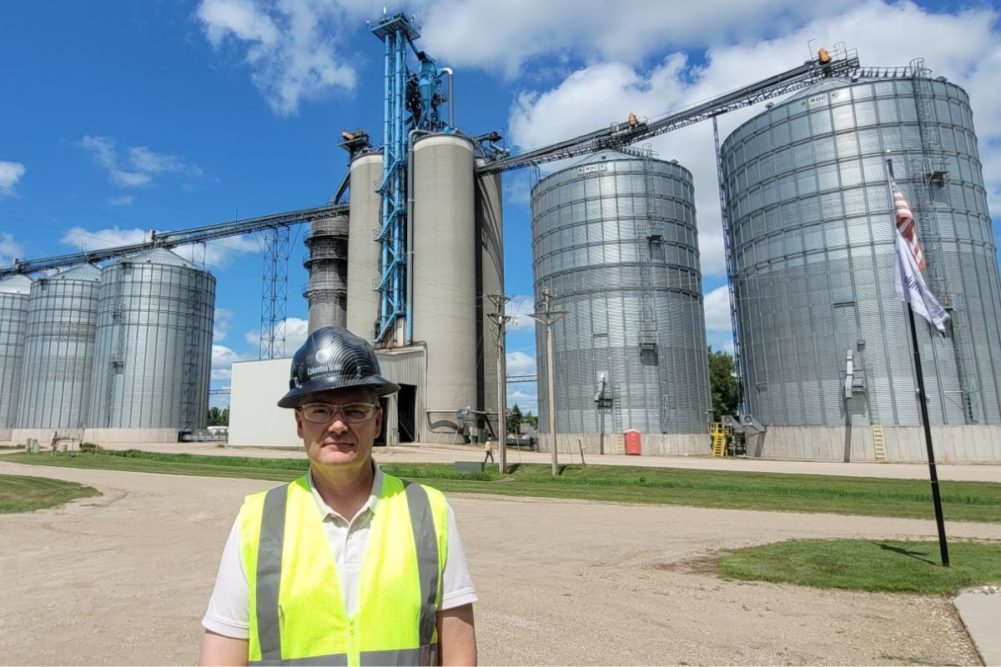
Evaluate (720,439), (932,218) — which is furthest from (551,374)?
(932,218)

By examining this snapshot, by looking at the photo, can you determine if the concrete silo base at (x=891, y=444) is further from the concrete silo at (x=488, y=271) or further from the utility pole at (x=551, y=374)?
the concrete silo at (x=488, y=271)

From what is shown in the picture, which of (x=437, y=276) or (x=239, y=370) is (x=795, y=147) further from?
(x=239, y=370)

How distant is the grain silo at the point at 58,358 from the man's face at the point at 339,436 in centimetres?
7544

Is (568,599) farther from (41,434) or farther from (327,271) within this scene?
(41,434)

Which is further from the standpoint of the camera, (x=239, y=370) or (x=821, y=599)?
(x=239, y=370)

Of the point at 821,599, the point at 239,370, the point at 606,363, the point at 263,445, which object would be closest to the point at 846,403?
the point at 606,363

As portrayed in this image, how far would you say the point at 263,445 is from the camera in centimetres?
4672

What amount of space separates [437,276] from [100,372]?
39.5 metres

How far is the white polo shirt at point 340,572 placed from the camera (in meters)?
1.98

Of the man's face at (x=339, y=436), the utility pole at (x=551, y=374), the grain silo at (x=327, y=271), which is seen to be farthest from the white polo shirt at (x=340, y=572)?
the grain silo at (x=327, y=271)

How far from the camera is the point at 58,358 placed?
66.4m

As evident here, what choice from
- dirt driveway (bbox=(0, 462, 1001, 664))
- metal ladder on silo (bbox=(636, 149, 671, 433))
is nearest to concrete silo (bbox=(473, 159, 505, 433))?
metal ladder on silo (bbox=(636, 149, 671, 433))

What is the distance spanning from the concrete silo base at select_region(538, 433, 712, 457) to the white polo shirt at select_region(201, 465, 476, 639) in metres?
38.6

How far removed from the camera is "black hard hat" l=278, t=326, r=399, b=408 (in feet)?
7.25
